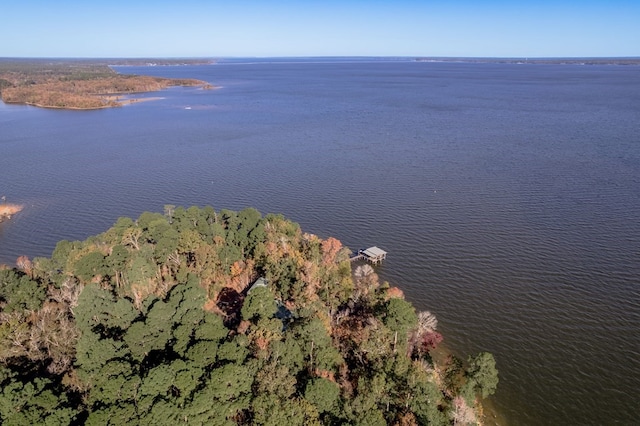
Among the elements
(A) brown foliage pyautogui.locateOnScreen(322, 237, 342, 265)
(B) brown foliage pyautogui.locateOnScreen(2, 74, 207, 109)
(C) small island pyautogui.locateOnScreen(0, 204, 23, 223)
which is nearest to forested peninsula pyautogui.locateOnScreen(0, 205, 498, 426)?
(A) brown foliage pyautogui.locateOnScreen(322, 237, 342, 265)

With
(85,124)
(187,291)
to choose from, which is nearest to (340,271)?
(187,291)

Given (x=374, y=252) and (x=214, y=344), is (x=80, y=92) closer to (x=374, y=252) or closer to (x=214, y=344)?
(x=374, y=252)

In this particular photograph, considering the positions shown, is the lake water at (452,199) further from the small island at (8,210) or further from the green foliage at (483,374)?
the green foliage at (483,374)

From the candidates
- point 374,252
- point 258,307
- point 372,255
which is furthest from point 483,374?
point 374,252

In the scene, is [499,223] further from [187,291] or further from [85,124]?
[85,124]

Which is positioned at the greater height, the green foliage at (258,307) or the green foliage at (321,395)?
the green foliage at (258,307)

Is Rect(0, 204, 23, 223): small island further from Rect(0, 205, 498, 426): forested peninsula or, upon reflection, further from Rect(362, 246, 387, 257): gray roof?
Rect(362, 246, 387, 257): gray roof

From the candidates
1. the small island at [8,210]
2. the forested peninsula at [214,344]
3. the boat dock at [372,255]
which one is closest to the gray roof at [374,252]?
the boat dock at [372,255]
